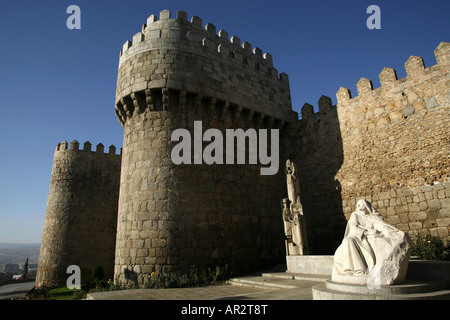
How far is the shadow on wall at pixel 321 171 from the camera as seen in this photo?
11016mm

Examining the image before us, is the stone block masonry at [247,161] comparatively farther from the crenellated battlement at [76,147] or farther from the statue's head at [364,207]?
the crenellated battlement at [76,147]

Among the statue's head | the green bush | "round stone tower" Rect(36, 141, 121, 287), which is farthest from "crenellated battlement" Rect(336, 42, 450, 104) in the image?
"round stone tower" Rect(36, 141, 121, 287)

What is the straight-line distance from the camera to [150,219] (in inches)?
341

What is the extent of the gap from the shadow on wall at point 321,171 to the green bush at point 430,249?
258 cm

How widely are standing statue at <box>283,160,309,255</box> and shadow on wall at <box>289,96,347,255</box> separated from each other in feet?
7.92

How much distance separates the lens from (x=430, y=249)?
7.83m

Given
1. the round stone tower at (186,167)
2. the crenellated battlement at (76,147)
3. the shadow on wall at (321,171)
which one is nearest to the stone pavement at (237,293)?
the round stone tower at (186,167)

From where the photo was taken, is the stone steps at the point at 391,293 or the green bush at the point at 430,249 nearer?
the stone steps at the point at 391,293

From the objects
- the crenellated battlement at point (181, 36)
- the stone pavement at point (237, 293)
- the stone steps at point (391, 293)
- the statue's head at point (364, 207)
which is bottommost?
the stone pavement at point (237, 293)

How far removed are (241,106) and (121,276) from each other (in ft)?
24.2

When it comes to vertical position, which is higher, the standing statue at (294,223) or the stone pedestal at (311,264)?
the standing statue at (294,223)

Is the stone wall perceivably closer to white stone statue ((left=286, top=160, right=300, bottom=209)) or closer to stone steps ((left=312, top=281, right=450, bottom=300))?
white stone statue ((left=286, top=160, right=300, bottom=209))
